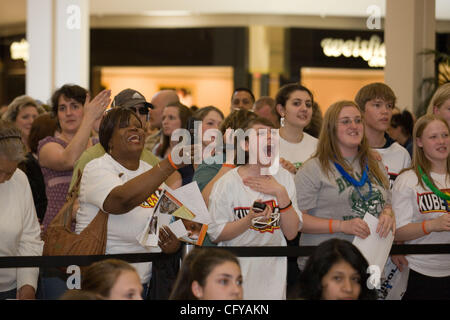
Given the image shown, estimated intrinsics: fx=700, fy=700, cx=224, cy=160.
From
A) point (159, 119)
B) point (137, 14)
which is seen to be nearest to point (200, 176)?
point (159, 119)

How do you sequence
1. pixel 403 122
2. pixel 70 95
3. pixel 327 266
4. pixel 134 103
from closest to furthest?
pixel 327 266 → pixel 134 103 → pixel 70 95 → pixel 403 122

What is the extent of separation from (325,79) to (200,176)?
36.3ft

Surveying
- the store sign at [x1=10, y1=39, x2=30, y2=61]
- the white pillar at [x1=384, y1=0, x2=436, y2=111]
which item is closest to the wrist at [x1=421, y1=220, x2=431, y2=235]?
the white pillar at [x1=384, y1=0, x2=436, y2=111]

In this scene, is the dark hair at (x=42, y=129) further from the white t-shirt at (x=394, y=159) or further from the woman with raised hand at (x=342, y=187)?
the white t-shirt at (x=394, y=159)

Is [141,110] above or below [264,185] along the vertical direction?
above

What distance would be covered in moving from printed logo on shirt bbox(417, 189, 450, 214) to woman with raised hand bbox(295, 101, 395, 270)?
24 centimetres

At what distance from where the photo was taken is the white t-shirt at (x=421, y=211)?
171 inches

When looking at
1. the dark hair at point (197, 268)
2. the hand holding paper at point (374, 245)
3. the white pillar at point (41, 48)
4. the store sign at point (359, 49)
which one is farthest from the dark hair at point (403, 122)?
the store sign at point (359, 49)

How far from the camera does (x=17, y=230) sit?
13.2ft

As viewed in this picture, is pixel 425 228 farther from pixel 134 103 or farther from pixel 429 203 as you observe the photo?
pixel 134 103

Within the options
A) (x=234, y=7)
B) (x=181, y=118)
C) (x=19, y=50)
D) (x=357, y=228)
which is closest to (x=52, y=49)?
(x=234, y=7)

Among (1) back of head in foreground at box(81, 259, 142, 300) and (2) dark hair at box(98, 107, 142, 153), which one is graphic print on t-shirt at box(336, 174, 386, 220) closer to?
(2) dark hair at box(98, 107, 142, 153)

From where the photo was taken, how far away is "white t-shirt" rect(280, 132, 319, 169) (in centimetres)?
499

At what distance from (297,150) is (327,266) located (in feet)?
5.69
